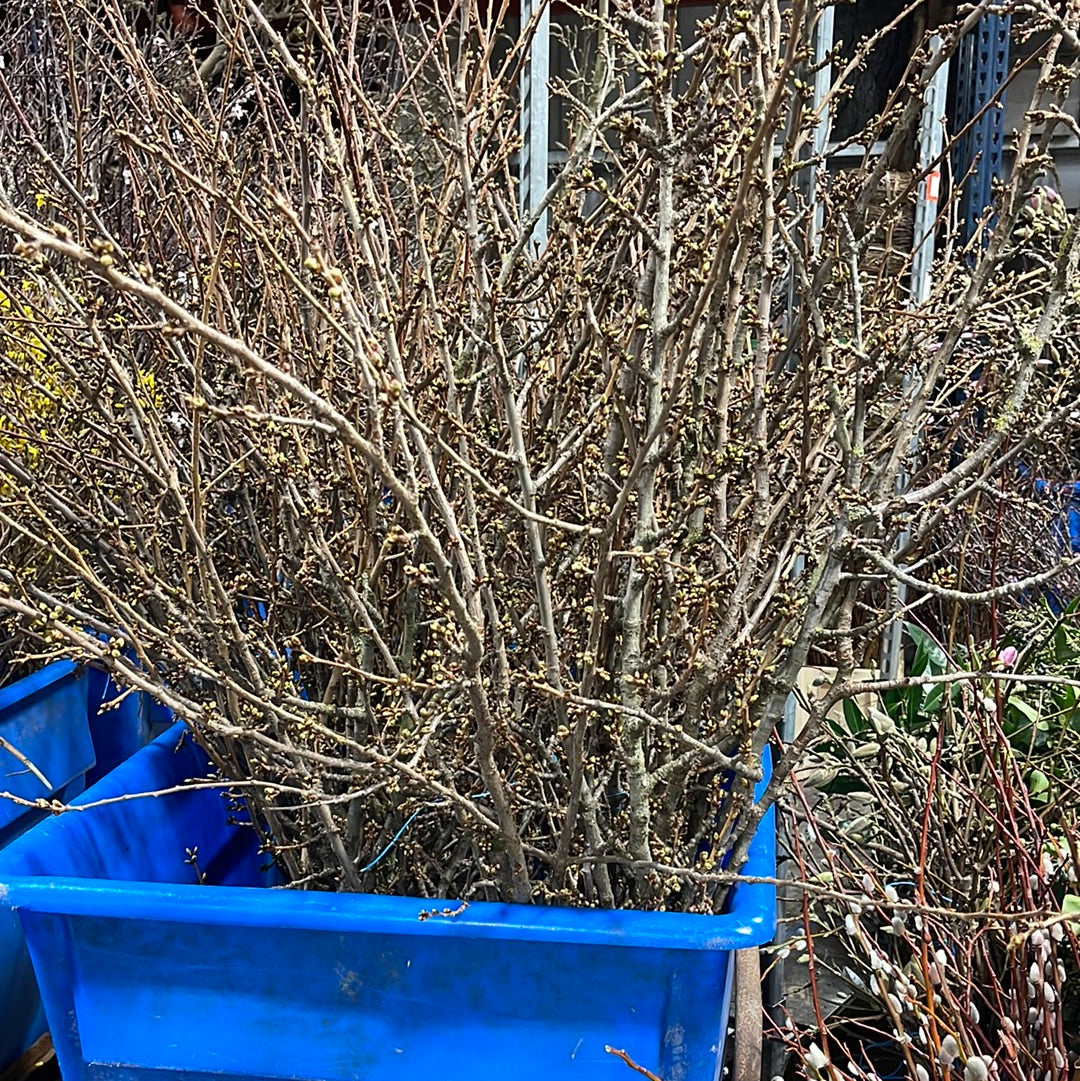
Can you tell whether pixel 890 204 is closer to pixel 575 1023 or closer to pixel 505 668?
pixel 505 668

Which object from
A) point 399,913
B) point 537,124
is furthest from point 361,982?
point 537,124

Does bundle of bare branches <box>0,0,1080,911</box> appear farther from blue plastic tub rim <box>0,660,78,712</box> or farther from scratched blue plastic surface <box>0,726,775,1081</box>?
blue plastic tub rim <box>0,660,78,712</box>

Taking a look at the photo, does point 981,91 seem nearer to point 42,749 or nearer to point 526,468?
point 526,468

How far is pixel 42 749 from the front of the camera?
6.46ft

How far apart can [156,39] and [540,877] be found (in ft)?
8.82

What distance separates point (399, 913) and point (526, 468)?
47 cm

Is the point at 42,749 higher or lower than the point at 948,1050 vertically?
lower

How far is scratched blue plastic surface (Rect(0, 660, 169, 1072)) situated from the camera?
160 centimetres

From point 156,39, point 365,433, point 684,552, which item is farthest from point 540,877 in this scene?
point 156,39

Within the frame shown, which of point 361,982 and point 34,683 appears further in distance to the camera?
point 34,683

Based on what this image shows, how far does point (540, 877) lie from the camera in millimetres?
1385

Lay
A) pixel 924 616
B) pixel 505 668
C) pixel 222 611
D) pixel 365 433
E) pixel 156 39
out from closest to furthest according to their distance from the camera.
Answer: pixel 505 668 < pixel 365 433 < pixel 222 611 < pixel 156 39 < pixel 924 616

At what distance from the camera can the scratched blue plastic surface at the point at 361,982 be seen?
110 cm

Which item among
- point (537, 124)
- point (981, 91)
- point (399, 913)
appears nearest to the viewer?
point (399, 913)
